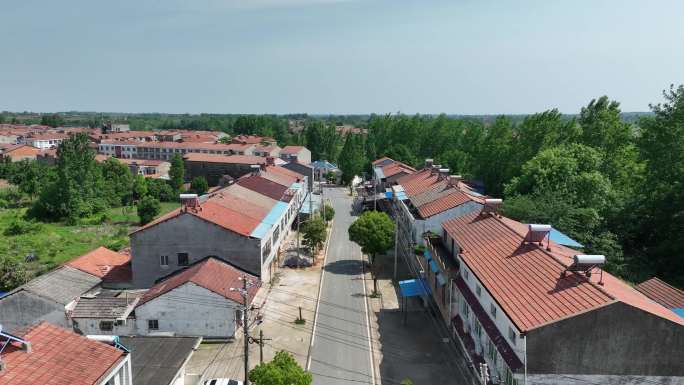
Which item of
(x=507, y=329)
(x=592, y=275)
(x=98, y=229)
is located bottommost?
(x=98, y=229)

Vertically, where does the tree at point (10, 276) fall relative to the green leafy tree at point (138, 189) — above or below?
below

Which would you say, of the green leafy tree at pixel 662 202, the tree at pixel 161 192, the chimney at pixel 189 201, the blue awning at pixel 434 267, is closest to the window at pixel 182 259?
the chimney at pixel 189 201

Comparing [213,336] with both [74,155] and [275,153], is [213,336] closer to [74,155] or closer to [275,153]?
[74,155]

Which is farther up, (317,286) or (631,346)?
(631,346)

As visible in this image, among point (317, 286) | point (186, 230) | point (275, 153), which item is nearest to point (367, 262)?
point (317, 286)

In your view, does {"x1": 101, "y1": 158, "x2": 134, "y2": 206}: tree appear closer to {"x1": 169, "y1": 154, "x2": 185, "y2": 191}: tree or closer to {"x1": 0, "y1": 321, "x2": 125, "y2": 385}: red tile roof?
{"x1": 169, "y1": 154, "x2": 185, "y2": 191}: tree

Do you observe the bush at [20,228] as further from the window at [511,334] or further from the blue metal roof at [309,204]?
the window at [511,334]
